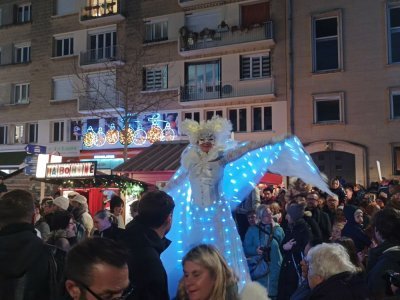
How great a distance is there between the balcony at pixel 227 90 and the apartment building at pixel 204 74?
53 millimetres

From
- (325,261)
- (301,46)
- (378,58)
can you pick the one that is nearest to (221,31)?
(301,46)

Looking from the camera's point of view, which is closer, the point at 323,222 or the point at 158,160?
the point at 323,222

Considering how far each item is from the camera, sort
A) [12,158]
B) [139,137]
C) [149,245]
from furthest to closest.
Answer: [12,158] → [139,137] → [149,245]

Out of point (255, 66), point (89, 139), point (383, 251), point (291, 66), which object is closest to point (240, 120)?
point (255, 66)

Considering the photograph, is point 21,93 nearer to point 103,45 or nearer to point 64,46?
point 64,46

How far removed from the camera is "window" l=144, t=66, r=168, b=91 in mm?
25016

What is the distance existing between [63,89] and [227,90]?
34.1 feet

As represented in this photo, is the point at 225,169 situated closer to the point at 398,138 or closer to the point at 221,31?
the point at 398,138

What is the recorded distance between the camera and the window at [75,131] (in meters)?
26.4

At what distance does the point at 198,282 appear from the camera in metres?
2.63

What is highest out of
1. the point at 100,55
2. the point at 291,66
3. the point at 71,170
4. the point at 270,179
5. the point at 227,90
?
the point at 100,55

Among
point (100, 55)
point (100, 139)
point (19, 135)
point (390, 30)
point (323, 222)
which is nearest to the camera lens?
point (323, 222)

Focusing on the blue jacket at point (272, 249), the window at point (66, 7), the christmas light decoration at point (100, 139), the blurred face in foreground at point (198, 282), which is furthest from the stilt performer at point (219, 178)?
the window at point (66, 7)

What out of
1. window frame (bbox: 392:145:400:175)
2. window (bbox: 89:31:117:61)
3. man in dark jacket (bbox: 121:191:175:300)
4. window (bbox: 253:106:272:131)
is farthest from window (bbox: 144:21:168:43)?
man in dark jacket (bbox: 121:191:175:300)
